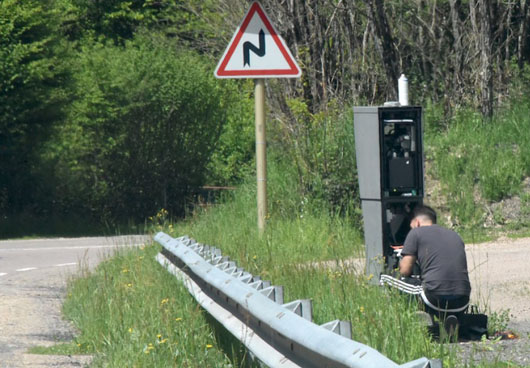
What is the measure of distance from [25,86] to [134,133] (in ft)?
11.0

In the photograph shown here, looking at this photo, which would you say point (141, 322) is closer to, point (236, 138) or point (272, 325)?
point (272, 325)

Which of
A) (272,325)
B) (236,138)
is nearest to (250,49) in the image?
(272,325)

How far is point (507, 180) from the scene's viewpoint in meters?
16.9

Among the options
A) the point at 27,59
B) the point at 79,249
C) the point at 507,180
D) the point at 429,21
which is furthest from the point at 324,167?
the point at 429,21

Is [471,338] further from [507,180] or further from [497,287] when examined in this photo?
[507,180]

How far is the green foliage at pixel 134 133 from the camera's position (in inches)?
986

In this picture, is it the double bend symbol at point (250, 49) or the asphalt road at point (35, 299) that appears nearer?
the asphalt road at point (35, 299)

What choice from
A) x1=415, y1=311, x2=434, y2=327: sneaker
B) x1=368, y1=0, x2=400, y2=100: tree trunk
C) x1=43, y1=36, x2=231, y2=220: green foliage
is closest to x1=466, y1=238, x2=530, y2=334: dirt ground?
x1=415, y1=311, x2=434, y2=327: sneaker

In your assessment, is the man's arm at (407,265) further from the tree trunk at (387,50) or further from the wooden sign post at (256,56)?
the tree trunk at (387,50)

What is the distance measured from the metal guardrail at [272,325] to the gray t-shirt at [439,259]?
1.63 metres

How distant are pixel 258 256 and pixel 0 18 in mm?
16011

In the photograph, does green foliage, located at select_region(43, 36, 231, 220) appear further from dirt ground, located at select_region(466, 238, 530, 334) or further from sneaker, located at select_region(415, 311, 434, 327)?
sneaker, located at select_region(415, 311, 434, 327)

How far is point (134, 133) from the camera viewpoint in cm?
2580

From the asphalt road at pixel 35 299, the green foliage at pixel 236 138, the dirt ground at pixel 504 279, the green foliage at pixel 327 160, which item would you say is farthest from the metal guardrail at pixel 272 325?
the green foliage at pixel 236 138
